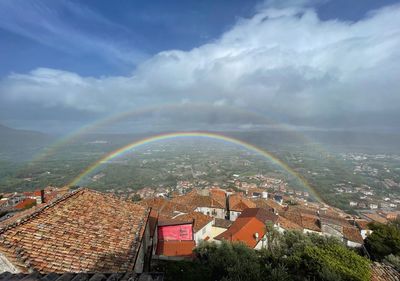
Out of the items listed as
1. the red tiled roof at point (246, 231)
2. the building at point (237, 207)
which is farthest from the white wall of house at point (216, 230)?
the building at point (237, 207)

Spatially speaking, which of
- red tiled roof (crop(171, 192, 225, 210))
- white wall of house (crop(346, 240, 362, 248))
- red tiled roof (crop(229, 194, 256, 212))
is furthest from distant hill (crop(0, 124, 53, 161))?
white wall of house (crop(346, 240, 362, 248))

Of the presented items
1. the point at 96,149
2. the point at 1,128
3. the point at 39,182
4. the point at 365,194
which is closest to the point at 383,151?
the point at 365,194

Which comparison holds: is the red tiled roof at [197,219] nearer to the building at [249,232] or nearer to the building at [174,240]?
the building at [249,232]

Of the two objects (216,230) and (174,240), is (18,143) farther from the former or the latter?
(174,240)

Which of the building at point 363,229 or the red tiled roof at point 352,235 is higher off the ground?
the red tiled roof at point 352,235

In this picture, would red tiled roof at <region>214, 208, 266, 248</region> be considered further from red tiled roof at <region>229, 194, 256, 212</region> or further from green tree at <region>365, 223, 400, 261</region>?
red tiled roof at <region>229, 194, 256, 212</region>
